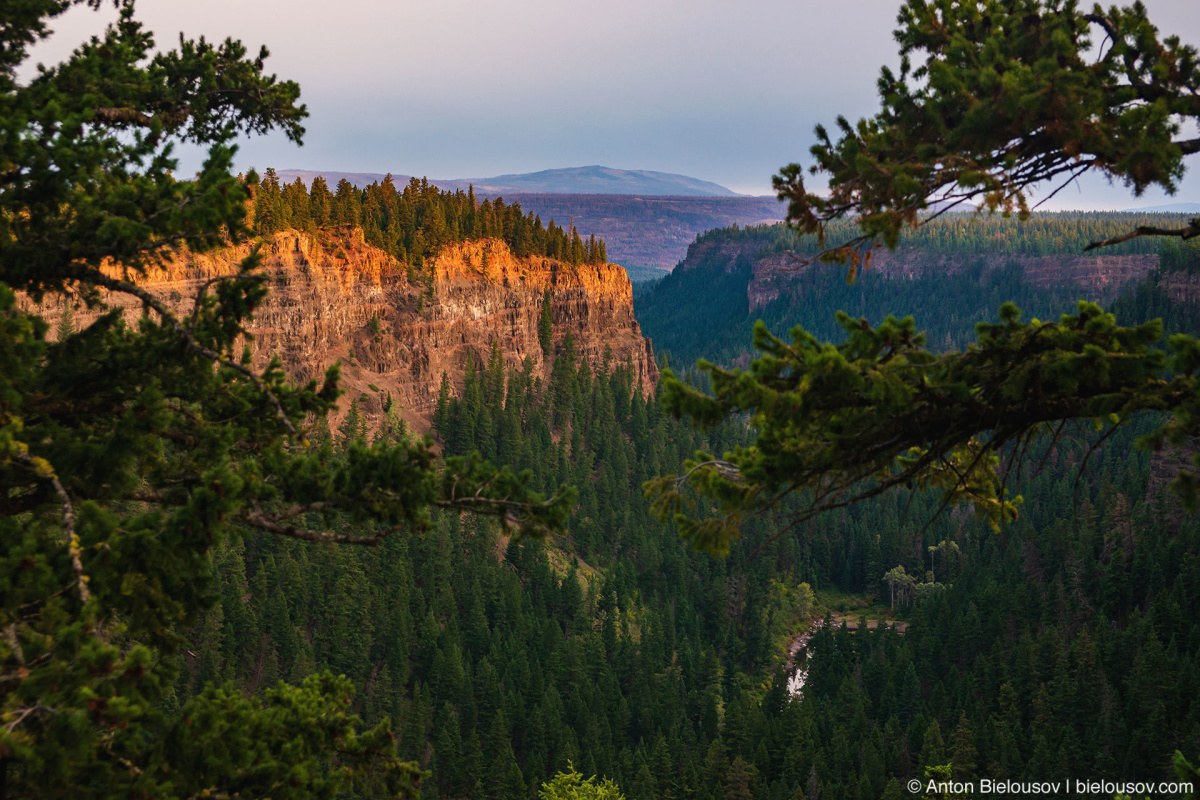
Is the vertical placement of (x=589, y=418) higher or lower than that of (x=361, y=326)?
lower

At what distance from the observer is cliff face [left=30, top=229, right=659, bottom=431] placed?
86.9 meters

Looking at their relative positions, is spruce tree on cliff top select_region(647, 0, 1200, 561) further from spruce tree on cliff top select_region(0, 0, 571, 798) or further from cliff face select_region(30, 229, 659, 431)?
cliff face select_region(30, 229, 659, 431)

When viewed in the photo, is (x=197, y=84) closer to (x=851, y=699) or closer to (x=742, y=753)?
(x=742, y=753)

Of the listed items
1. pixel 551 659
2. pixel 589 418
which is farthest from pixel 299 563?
pixel 589 418

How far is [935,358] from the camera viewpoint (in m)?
10.3

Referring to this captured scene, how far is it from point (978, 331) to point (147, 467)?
395 inches

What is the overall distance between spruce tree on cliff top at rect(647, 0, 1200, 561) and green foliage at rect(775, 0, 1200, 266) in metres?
A: 0.02

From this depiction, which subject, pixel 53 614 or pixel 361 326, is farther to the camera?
pixel 361 326

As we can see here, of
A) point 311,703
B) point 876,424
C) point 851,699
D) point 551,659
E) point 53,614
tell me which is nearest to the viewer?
point 53,614

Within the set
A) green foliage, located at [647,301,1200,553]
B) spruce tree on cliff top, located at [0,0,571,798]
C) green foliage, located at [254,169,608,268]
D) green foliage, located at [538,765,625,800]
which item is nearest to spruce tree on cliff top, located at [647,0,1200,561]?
green foliage, located at [647,301,1200,553]

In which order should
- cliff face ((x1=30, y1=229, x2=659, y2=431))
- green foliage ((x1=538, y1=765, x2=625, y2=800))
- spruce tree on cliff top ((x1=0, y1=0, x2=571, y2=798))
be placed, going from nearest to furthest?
spruce tree on cliff top ((x1=0, y1=0, x2=571, y2=798)), green foliage ((x1=538, y1=765, x2=625, y2=800)), cliff face ((x1=30, y1=229, x2=659, y2=431))

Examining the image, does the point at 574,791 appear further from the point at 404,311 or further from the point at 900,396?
the point at 404,311

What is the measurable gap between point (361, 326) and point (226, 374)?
87.9 meters

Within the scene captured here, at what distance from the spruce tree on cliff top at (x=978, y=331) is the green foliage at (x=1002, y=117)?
0.07ft
